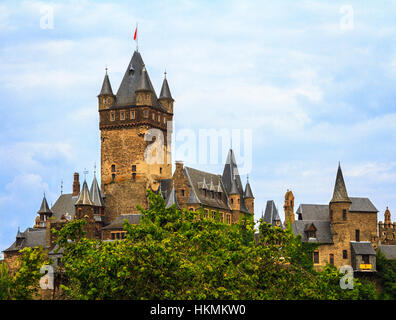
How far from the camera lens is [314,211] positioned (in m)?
113

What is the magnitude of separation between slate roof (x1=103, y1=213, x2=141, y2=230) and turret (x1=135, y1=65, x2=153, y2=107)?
19.0m

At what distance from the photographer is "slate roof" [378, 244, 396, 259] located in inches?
4307

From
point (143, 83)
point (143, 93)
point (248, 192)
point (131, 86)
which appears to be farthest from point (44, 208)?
point (248, 192)

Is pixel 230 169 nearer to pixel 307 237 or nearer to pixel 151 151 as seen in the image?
pixel 151 151

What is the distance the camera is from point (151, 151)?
401 ft

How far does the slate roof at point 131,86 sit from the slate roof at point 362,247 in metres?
39.6

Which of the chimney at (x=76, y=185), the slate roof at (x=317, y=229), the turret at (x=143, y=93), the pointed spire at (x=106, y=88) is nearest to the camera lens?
the slate roof at (x=317, y=229)

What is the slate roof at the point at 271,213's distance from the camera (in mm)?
120750

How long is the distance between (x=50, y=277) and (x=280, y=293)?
49837 mm

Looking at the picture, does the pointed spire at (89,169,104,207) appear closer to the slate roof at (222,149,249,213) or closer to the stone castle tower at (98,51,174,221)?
the stone castle tower at (98,51,174,221)

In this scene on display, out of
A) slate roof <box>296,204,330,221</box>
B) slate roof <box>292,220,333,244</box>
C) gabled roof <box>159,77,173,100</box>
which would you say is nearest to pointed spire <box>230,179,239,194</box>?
slate roof <box>296,204,330,221</box>

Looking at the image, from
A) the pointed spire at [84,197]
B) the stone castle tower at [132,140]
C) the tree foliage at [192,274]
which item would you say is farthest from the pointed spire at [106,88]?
the tree foliage at [192,274]

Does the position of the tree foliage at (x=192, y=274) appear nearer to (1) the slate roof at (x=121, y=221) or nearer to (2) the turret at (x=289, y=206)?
(1) the slate roof at (x=121, y=221)

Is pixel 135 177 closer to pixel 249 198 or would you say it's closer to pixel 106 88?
pixel 106 88
